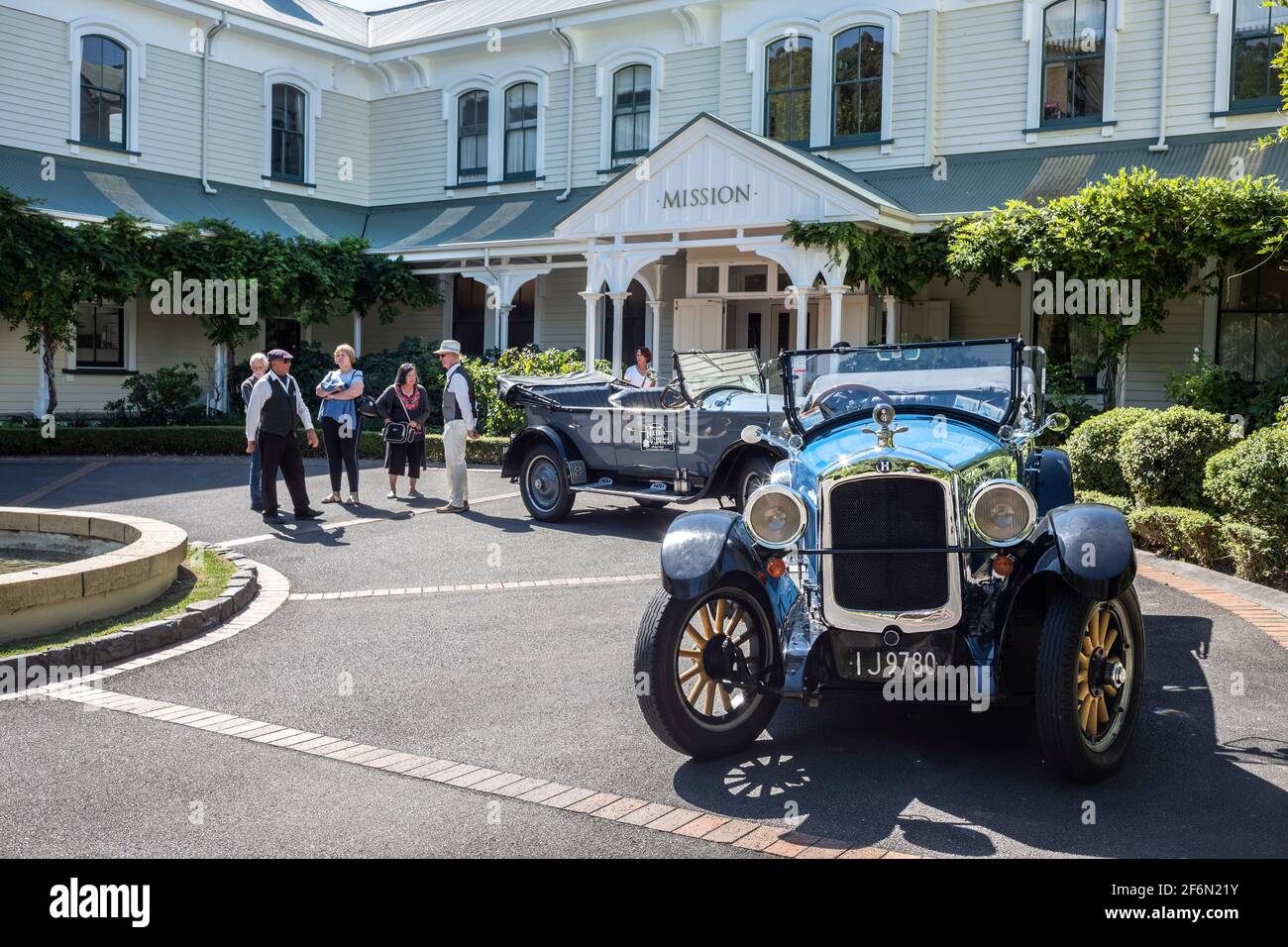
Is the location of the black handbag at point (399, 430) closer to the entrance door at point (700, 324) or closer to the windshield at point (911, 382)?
the windshield at point (911, 382)

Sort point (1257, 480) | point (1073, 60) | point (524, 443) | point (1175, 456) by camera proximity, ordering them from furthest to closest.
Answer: point (1073, 60) → point (524, 443) → point (1175, 456) → point (1257, 480)

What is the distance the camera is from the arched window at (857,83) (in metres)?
21.4

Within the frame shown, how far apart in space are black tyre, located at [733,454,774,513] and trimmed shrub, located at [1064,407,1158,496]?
11.1ft

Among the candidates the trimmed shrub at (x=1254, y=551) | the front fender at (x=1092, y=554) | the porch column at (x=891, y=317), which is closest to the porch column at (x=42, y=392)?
the porch column at (x=891, y=317)

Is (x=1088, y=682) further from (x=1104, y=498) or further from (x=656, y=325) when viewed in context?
(x=656, y=325)

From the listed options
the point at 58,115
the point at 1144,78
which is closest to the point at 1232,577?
the point at 1144,78

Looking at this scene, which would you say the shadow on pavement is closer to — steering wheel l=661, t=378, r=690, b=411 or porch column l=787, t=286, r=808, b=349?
steering wheel l=661, t=378, r=690, b=411

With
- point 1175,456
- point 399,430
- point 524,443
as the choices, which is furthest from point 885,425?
point 399,430

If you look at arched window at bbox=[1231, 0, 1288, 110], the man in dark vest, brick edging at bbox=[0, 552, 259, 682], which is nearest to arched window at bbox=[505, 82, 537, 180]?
arched window at bbox=[1231, 0, 1288, 110]

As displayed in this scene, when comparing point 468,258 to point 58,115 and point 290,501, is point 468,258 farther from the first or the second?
point 290,501

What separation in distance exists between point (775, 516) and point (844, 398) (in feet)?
4.50

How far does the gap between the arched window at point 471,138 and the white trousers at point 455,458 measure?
47.2 feet

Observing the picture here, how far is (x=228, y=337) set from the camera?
76.1ft

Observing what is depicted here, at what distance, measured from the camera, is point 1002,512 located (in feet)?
17.5
